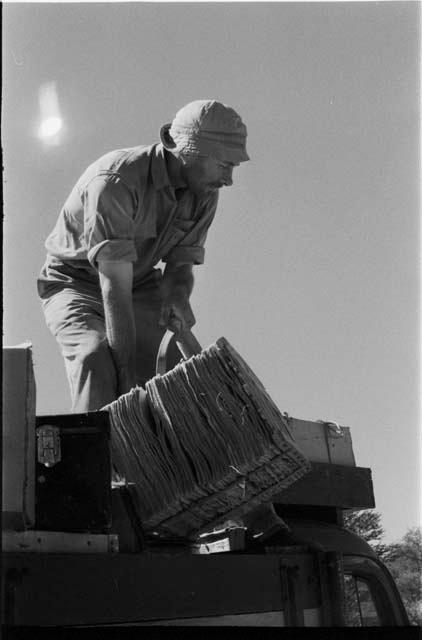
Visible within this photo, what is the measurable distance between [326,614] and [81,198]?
4.84ft

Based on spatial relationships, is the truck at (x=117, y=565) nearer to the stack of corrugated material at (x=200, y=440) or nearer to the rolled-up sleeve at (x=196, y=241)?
the stack of corrugated material at (x=200, y=440)

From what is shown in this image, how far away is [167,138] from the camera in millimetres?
2779

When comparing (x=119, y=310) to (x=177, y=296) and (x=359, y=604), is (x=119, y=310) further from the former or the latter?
(x=359, y=604)

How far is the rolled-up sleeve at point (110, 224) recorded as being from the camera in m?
2.67

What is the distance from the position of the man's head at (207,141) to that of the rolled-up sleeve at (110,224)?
20 cm

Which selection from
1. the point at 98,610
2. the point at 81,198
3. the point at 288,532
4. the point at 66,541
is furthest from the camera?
the point at 81,198

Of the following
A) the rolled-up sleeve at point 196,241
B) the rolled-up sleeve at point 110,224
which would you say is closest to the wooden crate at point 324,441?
the rolled-up sleeve at point 110,224

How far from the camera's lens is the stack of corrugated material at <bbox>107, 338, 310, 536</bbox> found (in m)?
1.79

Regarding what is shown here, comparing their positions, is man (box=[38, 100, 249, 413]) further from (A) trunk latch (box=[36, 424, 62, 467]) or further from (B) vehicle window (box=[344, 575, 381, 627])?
(A) trunk latch (box=[36, 424, 62, 467])

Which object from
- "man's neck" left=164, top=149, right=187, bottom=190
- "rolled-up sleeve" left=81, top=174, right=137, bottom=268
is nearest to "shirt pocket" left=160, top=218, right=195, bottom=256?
"man's neck" left=164, top=149, right=187, bottom=190

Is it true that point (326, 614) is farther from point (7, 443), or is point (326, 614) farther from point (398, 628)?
point (7, 443)

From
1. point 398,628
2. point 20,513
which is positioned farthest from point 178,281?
point 398,628

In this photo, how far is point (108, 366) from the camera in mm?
2604

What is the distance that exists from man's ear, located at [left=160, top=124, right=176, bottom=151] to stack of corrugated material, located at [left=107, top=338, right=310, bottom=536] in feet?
3.48
